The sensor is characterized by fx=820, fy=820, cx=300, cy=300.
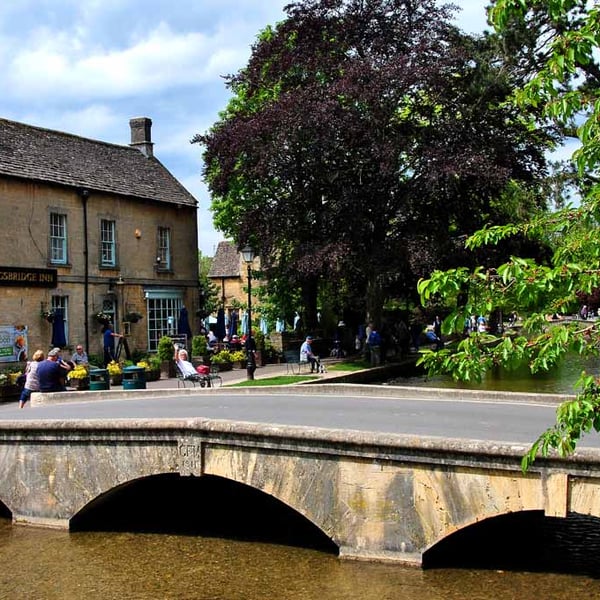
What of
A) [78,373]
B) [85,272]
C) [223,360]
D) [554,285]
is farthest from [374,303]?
[554,285]

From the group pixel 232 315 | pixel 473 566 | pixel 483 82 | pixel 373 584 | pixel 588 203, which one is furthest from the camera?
pixel 232 315

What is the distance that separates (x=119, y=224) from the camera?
3250cm

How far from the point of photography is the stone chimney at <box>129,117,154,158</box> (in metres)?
38.9

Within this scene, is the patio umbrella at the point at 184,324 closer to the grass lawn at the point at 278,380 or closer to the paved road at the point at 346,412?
the grass lawn at the point at 278,380

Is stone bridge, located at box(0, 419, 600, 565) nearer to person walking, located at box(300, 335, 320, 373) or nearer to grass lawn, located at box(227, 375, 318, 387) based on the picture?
grass lawn, located at box(227, 375, 318, 387)

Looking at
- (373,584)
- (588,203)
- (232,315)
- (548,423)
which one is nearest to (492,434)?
(548,423)

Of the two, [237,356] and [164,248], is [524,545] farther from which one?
[164,248]

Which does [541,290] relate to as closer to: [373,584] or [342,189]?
[373,584]

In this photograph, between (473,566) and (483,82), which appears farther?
(483,82)

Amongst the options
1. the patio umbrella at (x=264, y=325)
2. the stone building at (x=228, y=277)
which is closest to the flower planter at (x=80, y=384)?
the patio umbrella at (x=264, y=325)

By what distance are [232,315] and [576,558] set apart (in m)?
26.8

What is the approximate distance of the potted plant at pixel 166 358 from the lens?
93.9 feet

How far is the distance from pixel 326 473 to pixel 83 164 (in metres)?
24.5

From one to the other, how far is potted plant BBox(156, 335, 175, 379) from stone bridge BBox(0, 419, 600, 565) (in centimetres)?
1481
